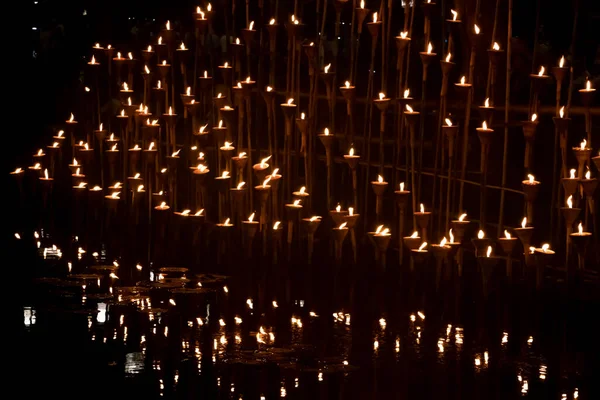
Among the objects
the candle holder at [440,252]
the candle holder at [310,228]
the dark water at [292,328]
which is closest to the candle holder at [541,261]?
the dark water at [292,328]

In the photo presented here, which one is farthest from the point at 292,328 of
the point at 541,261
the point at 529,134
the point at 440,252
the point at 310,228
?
the point at 529,134

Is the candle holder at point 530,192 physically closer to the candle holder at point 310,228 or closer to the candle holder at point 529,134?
the candle holder at point 529,134

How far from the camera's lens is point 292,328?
4.30 m

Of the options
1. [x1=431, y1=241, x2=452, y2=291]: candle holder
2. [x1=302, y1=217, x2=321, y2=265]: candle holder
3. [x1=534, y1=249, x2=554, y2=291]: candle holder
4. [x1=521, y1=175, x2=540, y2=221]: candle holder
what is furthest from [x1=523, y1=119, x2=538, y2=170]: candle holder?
[x1=302, y1=217, x2=321, y2=265]: candle holder

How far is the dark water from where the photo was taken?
11.9 feet

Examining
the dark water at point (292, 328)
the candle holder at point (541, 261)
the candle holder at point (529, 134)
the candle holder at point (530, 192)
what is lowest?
the dark water at point (292, 328)

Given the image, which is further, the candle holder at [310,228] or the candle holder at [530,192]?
the candle holder at [310,228]

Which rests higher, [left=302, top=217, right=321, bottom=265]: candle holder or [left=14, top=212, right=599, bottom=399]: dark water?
[left=302, top=217, right=321, bottom=265]: candle holder

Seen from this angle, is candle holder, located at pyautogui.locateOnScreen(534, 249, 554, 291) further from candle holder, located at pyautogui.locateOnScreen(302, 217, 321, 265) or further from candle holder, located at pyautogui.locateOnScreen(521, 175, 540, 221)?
candle holder, located at pyautogui.locateOnScreen(302, 217, 321, 265)

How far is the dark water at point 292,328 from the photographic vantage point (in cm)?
363

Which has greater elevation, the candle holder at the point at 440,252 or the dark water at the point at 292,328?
the candle holder at the point at 440,252

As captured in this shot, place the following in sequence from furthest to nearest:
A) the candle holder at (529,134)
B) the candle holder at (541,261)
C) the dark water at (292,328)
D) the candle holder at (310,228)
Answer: the candle holder at (310,228)
the candle holder at (529,134)
the candle holder at (541,261)
the dark water at (292,328)

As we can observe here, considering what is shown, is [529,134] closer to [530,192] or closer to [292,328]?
[530,192]

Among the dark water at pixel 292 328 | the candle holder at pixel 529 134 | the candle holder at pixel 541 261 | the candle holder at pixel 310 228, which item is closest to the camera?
the dark water at pixel 292 328
